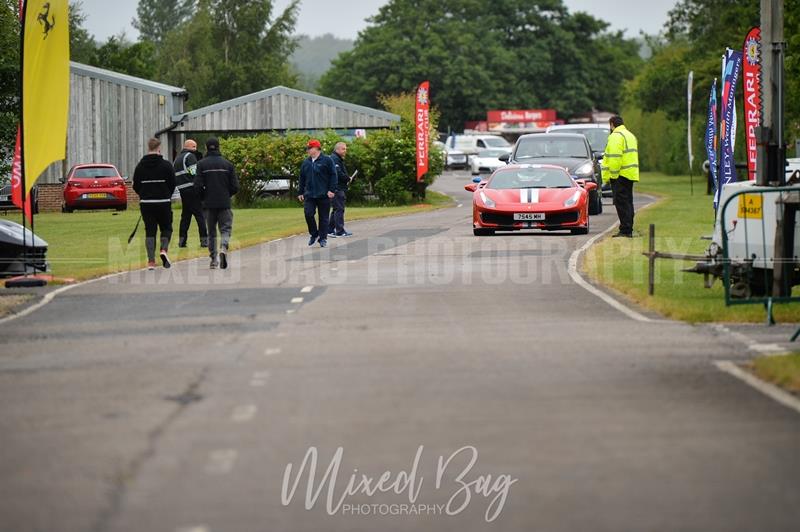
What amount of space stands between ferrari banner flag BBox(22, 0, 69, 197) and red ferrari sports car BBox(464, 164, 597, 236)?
31.2 feet

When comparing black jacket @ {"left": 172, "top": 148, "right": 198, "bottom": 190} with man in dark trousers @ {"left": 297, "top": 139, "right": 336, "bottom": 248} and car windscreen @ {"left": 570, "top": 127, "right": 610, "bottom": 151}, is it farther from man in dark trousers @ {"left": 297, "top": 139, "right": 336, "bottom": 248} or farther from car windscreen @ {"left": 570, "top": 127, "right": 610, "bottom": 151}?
car windscreen @ {"left": 570, "top": 127, "right": 610, "bottom": 151}

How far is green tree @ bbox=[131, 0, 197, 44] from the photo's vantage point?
160m

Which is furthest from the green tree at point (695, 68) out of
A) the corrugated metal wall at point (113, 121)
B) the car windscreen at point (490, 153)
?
the corrugated metal wall at point (113, 121)

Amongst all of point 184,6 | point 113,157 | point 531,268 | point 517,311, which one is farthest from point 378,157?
point 184,6

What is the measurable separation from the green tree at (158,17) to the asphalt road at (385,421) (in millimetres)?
147950

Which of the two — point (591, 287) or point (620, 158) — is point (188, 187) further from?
point (591, 287)

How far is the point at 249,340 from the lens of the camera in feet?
41.2

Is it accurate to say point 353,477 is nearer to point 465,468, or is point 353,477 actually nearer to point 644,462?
point 465,468

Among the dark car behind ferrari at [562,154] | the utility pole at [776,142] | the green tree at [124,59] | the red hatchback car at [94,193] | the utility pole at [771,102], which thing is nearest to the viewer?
the utility pole at [776,142]

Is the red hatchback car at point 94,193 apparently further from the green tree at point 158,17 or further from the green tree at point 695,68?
the green tree at point 158,17

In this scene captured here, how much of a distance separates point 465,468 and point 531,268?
1302 cm

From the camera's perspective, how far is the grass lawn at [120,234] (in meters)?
23.2

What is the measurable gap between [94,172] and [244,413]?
132ft

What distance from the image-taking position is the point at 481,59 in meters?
116
